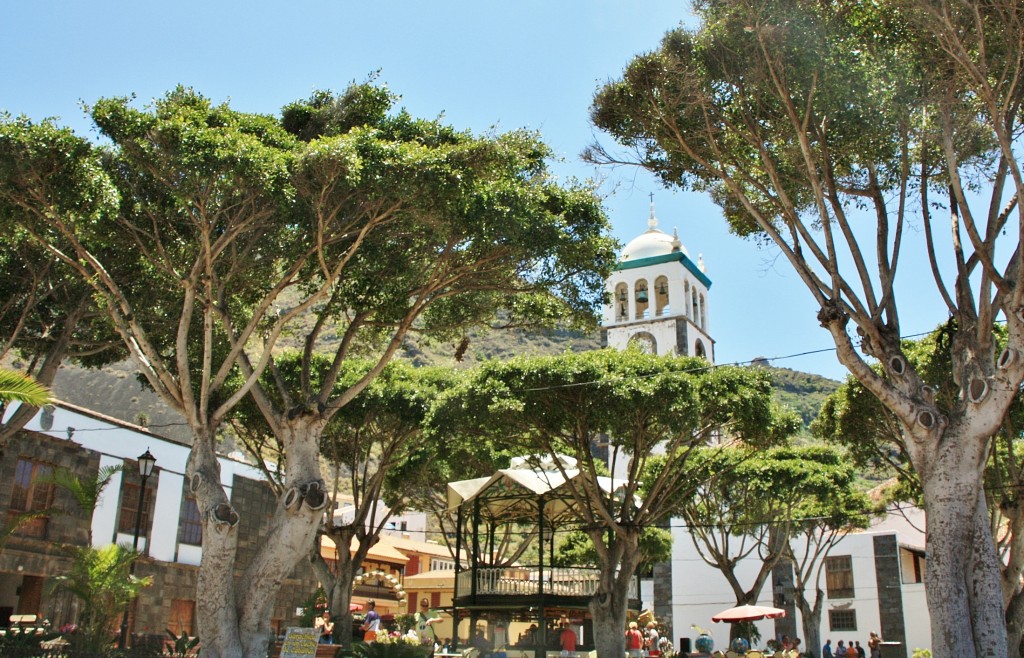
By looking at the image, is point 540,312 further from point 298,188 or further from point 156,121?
point 156,121

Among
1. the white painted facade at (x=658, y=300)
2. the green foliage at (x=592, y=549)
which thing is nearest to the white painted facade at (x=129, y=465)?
the green foliage at (x=592, y=549)

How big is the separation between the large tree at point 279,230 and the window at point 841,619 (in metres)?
26.8

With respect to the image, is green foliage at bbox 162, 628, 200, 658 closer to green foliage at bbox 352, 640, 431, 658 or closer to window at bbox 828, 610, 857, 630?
green foliage at bbox 352, 640, 431, 658

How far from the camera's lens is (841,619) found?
3656cm

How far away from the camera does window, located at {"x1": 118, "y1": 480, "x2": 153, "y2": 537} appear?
23.4 meters

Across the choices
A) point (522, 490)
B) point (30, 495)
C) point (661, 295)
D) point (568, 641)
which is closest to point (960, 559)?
point (568, 641)

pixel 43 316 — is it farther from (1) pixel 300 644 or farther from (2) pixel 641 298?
(2) pixel 641 298

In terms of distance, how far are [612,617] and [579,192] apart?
874 centimetres

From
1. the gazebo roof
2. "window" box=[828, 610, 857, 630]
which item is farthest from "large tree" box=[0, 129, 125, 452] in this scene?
"window" box=[828, 610, 857, 630]

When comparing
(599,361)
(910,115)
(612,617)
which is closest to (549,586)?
(612,617)

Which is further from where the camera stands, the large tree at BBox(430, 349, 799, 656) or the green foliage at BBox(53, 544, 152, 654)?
the large tree at BBox(430, 349, 799, 656)

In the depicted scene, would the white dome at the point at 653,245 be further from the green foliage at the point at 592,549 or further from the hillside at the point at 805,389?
the hillside at the point at 805,389

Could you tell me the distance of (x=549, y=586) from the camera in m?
18.5

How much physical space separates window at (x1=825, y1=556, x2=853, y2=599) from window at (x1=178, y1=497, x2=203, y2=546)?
81.9 feet
